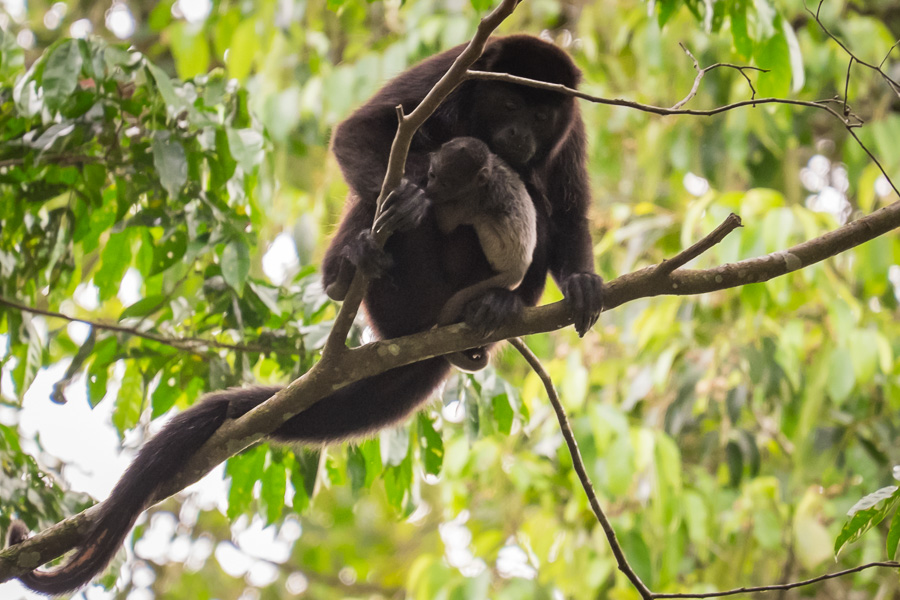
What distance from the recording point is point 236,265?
2.29m

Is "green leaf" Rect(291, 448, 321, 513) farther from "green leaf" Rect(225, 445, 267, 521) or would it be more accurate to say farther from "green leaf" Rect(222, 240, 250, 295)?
"green leaf" Rect(222, 240, 250, 295)

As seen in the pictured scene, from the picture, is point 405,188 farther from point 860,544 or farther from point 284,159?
point 860,544

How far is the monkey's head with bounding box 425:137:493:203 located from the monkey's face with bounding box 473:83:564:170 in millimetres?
267

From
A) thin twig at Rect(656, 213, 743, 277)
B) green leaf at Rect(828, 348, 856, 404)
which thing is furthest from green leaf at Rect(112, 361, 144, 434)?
green leaf at Rect(828, 348, 856, 404)

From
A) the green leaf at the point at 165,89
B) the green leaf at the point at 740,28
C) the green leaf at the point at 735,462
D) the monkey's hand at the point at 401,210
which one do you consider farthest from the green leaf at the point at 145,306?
the green leaf at the point at 735,462

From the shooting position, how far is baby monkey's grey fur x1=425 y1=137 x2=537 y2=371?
7.56 feet

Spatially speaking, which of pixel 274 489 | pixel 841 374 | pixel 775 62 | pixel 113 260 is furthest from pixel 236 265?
pixel 841 374

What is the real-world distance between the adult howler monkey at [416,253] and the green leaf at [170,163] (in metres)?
0.42

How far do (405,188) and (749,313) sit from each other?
1.93 metres

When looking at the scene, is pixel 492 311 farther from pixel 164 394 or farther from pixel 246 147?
pixel 164 394

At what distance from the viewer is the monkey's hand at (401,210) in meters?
2.01

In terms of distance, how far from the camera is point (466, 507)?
4.46 meters

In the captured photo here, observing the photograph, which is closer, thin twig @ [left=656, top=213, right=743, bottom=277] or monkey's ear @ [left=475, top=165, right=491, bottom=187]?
thin twig @ [left=656, top=213, right=743, bottom=277]

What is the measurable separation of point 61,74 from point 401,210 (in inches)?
36.0
